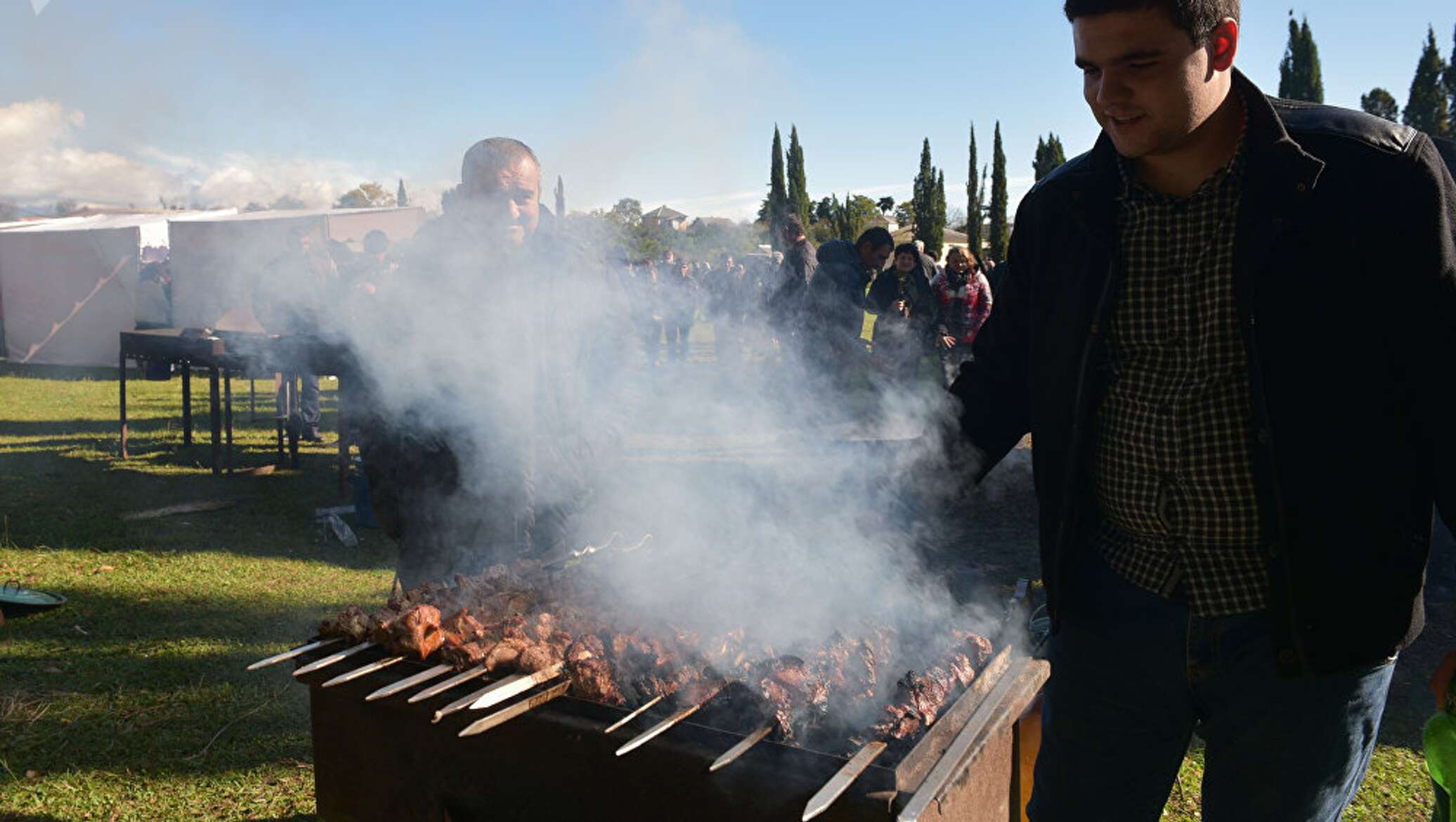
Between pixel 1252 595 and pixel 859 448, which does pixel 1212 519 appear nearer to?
pixel 1252 595

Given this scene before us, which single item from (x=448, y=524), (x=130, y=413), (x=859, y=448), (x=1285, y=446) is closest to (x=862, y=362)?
(x=859, y=448)

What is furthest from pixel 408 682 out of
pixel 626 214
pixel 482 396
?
pixel 626 214

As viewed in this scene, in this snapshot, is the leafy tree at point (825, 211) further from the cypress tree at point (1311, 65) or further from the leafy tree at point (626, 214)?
the leafy tree at point (626, 214)

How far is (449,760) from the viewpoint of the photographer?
7.50 ft

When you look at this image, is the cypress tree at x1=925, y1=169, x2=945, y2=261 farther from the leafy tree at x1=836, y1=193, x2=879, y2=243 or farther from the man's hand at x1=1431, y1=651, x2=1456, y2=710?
the man's hand at x1=1431, y1=651, x2=1456, y2=710

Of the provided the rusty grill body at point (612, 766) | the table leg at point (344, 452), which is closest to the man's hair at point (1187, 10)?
the rusty grill body at point (612, 766)

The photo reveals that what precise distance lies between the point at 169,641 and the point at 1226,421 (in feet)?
16.7

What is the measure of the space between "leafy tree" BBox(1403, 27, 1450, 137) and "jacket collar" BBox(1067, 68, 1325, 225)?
102 feet

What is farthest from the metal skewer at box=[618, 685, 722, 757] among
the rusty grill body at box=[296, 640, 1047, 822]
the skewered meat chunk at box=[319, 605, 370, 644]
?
the skewered meat chunk at box=[319, 605, 370, 644]

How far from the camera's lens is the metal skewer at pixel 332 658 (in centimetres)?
235

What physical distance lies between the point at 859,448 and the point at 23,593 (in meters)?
4.86

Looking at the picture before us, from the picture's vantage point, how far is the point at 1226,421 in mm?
1715

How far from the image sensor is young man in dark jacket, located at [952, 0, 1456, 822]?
→ 5.22ft

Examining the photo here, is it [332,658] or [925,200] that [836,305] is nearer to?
[332,658]
